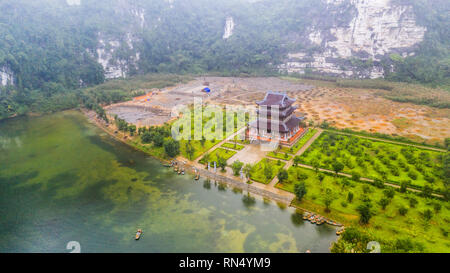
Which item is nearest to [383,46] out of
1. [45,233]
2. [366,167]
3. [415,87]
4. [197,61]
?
[415,87]

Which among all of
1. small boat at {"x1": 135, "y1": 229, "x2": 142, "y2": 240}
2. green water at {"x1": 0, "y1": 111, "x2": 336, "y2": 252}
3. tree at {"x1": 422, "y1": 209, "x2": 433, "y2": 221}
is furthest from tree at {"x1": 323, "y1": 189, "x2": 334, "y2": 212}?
small boat at {"x1": 135, "y1": 229, "x2": 142, "y2": 240}

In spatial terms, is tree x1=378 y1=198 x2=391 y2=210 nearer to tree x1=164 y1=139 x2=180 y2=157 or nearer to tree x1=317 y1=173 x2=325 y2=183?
tree x1=317 y1=173 x2=325 y2=183

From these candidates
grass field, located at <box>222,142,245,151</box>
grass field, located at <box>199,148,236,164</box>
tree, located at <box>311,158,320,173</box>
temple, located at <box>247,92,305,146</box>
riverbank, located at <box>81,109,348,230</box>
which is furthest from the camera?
temple, located at <box>247,92,305,146</box>

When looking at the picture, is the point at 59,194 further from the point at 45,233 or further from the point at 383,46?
the point at 383,46

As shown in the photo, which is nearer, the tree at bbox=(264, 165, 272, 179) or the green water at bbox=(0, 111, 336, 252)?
the green water at bbox=(0, 111, 336, 252)

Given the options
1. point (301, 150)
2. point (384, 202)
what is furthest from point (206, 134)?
point (384, 202)

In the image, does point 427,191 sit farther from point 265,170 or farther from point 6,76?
point 6,76

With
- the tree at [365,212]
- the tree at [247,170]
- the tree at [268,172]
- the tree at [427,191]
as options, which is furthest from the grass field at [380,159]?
the tree at [365,212]
